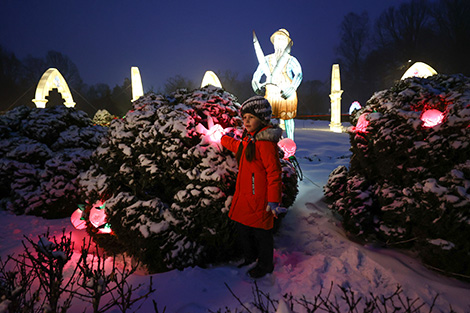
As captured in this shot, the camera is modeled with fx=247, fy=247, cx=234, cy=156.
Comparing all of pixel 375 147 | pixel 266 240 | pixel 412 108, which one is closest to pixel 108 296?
pixel 266 240

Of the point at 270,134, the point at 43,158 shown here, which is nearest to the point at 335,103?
the point at 270,134

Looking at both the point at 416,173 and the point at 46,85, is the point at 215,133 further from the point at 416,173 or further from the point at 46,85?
the point at 46,85

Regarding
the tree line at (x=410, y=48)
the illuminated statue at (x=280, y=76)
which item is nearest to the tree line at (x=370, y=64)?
the tree line at (x=410, y=48)

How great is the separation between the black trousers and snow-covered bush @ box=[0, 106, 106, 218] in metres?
3.55

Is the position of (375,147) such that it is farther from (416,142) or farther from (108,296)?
(108,296)

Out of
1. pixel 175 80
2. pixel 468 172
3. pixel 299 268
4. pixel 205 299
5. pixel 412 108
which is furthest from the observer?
pixel 175 80

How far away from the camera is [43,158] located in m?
4.78

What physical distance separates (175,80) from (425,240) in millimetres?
42941

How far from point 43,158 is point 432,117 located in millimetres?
6295

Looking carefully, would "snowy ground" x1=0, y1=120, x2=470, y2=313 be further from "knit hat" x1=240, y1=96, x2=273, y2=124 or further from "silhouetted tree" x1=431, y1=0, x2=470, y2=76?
"silhouetted tree" x1=431, y1=0, x2=470, y2=76

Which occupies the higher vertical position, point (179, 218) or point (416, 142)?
point (416, 142)

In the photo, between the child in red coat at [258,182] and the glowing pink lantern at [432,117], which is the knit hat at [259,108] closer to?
the child in red coat at [258,182]

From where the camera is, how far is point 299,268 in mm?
2752

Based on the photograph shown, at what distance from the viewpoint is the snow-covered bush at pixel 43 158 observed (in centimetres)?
448
